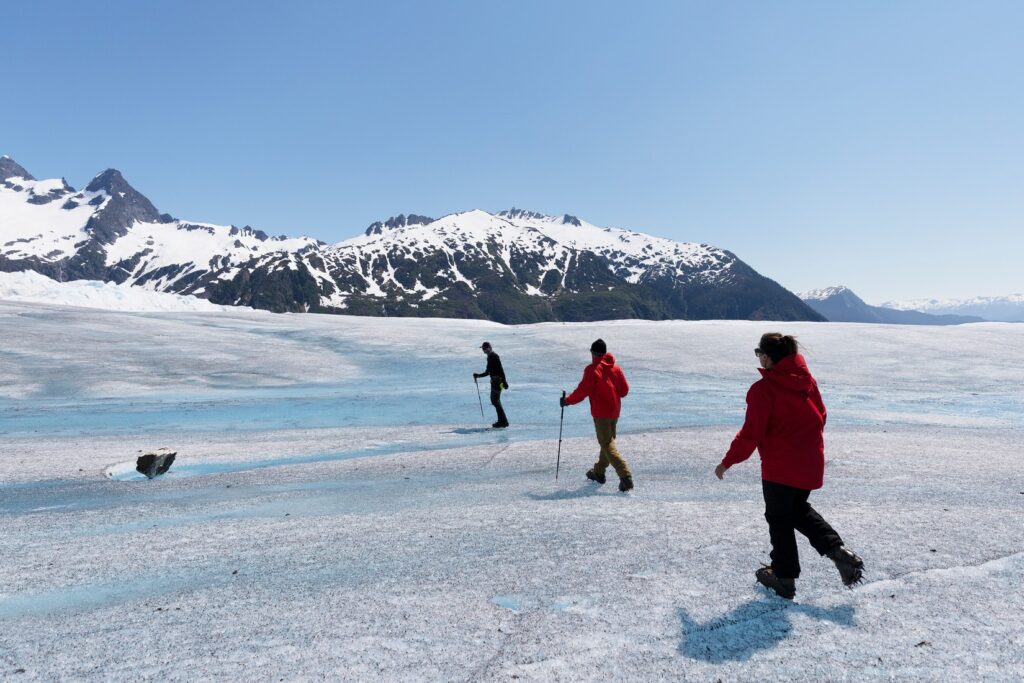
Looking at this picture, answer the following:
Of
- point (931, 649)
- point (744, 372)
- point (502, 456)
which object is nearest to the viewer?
point (931, 649)

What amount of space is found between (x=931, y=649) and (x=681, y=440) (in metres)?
9.12

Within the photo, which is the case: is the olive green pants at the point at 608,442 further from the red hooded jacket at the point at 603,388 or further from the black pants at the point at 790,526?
the black pants at the point at 790,526

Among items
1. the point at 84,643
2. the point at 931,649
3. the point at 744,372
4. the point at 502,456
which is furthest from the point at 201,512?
the point at 744,372

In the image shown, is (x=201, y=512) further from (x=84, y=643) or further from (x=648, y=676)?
(x=648, y=676)

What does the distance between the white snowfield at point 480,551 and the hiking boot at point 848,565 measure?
28 cm

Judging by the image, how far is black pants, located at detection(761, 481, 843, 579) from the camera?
5.25 m

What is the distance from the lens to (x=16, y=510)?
862 centimetres

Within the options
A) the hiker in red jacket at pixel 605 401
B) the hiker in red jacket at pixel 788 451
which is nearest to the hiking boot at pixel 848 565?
the hiker in red jacket at pixel 788 451

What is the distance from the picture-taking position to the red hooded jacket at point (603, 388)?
9.54 metres

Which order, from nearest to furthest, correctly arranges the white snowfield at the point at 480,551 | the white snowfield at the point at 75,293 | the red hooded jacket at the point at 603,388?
the white snowfield at the point at 480,551
the red hooded jacket at the point at 603,388
the white snowfield at the point at 75,293

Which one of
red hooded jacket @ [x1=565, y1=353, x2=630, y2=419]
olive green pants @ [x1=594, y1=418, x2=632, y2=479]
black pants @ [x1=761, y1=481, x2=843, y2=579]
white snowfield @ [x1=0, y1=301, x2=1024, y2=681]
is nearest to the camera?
white snowfield @ [x1=0, y1=301, x2=1024, y2=681]

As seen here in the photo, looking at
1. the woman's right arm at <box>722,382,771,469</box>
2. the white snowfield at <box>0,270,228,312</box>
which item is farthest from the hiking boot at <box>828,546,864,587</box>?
the white snowfield at <box>0,270,228,312</box>

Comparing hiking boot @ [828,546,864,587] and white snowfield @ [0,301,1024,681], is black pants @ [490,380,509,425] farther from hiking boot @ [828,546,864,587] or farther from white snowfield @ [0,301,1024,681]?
hiking boot @ [828,546,864,587]

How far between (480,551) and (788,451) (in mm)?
3532
